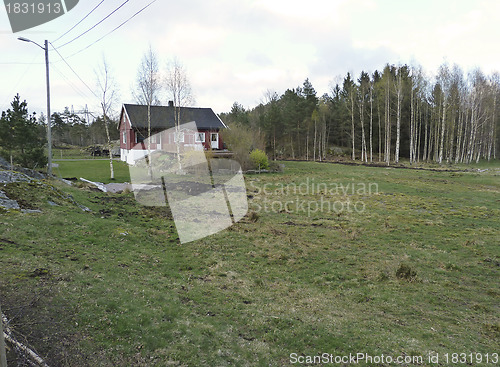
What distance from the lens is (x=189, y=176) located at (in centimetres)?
2705

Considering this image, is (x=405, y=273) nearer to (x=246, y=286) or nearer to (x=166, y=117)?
(x=246, y=286)

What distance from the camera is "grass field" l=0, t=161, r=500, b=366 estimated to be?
4.99 metres

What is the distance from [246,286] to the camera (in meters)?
7.93

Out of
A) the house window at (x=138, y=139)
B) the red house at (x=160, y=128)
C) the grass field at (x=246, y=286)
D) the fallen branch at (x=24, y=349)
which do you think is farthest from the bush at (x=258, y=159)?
the fallen branch at (x=24, y=349)

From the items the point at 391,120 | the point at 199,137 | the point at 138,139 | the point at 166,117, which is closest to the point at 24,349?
the point at 166,117

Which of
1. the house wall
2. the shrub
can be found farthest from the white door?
the shrub

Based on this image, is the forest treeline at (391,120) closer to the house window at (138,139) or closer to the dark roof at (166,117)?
the dark roof at (166,117)

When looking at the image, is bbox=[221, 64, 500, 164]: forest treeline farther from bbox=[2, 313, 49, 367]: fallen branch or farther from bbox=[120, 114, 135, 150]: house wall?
bbox=[2, 313, 49, 367]: fallen branch

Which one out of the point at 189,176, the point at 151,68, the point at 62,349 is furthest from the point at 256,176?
the point at 62,349

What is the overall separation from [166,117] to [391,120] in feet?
122

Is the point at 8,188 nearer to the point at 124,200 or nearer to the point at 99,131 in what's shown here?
the point at 124,200

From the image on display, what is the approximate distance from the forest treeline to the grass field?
32.7m

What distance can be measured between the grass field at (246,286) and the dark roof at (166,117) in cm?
2321

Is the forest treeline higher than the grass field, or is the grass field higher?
the forest treeline
